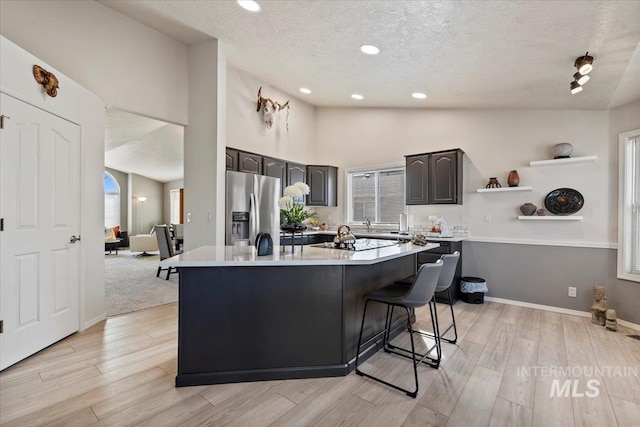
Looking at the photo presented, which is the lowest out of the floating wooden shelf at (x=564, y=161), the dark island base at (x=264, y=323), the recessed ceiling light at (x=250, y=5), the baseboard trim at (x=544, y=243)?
the dark island base at (x=264, y=323)

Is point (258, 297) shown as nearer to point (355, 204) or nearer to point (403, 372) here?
point (403, 372)

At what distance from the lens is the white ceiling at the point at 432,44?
2.23 m

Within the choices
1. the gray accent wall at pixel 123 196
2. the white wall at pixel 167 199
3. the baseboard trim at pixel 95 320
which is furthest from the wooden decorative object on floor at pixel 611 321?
the gray accent wall at pixel 123 196

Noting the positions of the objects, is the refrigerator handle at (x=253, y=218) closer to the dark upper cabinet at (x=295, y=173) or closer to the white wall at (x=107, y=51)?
the dark upper cabinet at (x=295, y=173)

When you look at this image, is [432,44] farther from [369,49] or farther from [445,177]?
[445,177]

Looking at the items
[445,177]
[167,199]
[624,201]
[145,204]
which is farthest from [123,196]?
[624,201]

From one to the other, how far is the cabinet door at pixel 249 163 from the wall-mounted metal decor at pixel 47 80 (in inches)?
84.0

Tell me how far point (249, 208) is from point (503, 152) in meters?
3.67

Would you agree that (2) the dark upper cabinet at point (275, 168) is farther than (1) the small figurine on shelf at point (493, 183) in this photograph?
Yes

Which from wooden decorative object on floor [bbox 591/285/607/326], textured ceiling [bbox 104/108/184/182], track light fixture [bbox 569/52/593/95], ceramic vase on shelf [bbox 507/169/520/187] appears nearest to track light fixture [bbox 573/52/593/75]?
track light fixture [bbox 569/52/593/95]

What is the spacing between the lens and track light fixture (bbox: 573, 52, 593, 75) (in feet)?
8.21

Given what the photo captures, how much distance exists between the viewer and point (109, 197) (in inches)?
434

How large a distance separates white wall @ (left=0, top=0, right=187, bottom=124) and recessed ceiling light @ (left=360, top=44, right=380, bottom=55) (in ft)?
8.31

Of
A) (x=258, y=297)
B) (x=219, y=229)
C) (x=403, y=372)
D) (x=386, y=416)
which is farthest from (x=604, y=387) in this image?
(x=219, y=229)
